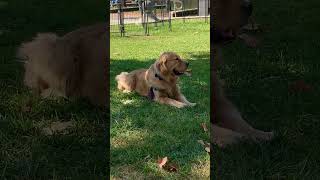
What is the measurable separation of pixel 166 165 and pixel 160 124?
0.30 metres

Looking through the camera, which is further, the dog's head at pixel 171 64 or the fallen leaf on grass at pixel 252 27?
the fallen leaf on grass at pixel 252 27

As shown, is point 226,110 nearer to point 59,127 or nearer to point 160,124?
point 160,124

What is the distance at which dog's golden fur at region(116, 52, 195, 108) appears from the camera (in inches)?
173

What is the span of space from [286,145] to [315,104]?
1.26ft

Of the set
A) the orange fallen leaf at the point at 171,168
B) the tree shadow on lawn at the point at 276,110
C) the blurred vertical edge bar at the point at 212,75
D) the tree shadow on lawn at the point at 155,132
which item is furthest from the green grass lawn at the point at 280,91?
the orange fallen leaf at the point at 171,168

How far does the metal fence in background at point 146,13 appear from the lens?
4.39 meters

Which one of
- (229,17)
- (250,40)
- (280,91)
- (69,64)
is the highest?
(229,17)

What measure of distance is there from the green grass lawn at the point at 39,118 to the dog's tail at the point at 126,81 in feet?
0.93

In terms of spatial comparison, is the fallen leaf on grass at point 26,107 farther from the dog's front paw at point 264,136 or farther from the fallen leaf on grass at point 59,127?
the dog's front paw at point 264,136

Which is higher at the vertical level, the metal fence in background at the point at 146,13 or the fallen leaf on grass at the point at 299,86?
the metal fence in background at the point at 146,13

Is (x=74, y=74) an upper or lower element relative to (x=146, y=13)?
lower

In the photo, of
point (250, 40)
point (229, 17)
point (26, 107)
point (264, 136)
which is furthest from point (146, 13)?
point (264, 136)

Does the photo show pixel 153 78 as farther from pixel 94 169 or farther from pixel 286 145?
pixel 286 145

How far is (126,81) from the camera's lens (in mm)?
4383
